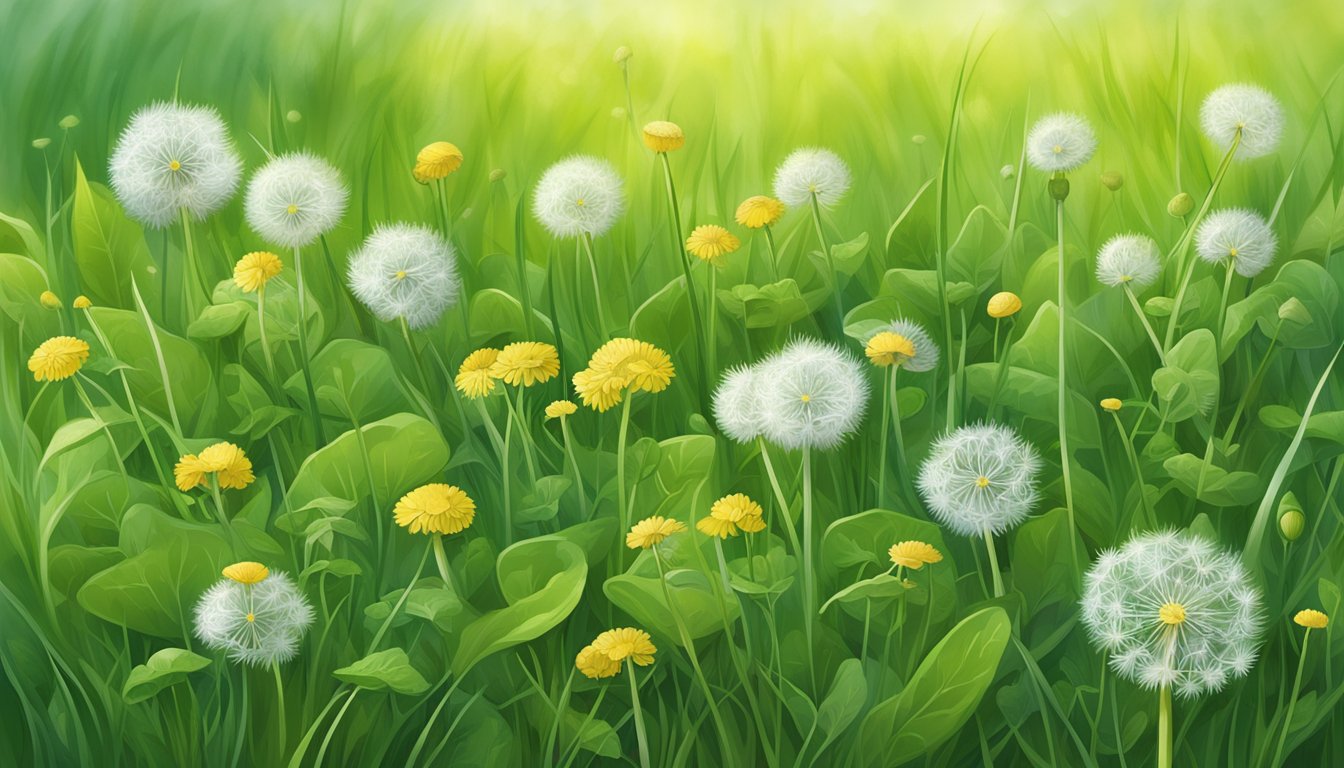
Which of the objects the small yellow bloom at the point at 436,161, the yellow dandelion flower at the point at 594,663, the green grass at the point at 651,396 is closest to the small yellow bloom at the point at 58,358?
the green grass at the point at 651,396

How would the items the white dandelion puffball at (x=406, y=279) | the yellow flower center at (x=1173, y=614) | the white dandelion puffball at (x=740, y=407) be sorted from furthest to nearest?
the white dandelion puffball at (x=406, y=279) < the white dandelion puffball at (x=740, y=407) < the yellow flower center at (x=1173, y=614)

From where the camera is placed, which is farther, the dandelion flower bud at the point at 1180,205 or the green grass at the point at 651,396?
the dandelion flower bud at the point at 1180,205

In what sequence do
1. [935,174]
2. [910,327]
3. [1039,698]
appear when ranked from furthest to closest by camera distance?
[935,174]
[910,327]
[1039,698]

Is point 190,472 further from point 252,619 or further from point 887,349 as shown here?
point 887,349

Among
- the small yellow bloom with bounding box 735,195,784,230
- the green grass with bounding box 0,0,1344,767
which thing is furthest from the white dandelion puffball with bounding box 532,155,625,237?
the small yellow bloom with bounding box 735,195,784,230

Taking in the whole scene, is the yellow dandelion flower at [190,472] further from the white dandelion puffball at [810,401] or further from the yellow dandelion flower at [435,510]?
the white dandelion puffball at [810,401]

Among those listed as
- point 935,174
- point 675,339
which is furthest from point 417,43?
point 935,174

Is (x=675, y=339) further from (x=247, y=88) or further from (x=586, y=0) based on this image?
(x=247, y=88)

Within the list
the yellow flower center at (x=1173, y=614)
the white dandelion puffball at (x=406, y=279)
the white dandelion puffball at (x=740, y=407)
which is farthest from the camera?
the white dandelion puffball at (x=406, y=279)
